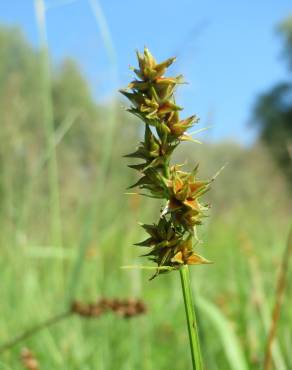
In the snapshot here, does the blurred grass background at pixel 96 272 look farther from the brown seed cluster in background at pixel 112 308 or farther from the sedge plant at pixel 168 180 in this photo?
the sedge plant at pixel 168 180

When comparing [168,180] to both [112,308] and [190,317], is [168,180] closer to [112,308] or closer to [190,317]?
[190,317]

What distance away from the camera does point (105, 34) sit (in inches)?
67.7

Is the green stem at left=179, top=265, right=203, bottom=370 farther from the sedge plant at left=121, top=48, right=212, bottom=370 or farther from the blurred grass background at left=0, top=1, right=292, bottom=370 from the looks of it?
the blurred grass background at left=0, top=1, right=292, bottom=370

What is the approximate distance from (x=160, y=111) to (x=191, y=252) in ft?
0.32

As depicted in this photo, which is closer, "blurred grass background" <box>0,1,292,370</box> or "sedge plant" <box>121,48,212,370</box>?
"sedge plant" <box>121,48,212,370</box>

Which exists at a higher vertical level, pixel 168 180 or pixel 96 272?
pixel 96 272

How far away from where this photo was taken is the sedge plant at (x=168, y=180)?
0.40 metres

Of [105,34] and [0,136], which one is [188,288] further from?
[0,136]

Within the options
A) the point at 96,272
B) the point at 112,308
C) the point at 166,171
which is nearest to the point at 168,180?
the point at 166,171

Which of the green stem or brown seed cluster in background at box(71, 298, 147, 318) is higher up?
brown seed cluster in background at box(71, 298, 147, 318)

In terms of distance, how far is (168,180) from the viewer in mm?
406

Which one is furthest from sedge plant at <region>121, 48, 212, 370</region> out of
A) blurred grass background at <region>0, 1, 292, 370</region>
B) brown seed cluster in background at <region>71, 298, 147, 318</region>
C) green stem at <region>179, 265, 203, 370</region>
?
brown seed cluster in background at <region>71, 298, 147, 318</region>

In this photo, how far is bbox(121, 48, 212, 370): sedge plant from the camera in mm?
403

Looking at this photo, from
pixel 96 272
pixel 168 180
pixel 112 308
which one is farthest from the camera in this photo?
pixel 96 272
